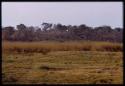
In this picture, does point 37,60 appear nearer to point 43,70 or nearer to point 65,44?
point 43,70

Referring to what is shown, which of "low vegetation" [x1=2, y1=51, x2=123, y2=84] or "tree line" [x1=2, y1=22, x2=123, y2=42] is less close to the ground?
"tree line" [x1=2, y1=22, x2=123, y2=42]

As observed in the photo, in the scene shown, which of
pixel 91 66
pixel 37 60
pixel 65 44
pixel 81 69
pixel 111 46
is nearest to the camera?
pixel 65 44

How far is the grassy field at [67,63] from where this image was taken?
6.18 metres

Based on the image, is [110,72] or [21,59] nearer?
[110,72]

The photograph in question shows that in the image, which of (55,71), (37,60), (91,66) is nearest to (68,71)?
(55,71)

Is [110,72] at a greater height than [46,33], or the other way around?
[46,33]

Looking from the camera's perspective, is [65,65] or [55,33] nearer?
[55,33]

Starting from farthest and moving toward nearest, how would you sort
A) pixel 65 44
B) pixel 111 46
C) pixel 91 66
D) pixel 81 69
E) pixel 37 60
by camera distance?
1. pixel 37 60
2. pixel 91 66
3. pixel 81 69
4. pixel 111 46
5. pixel 65 44

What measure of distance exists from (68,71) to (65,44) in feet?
3.94

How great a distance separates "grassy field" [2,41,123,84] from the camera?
6.18 metres

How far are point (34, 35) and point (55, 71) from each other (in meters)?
1.19

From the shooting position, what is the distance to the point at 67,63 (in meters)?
8.07

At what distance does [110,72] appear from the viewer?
7.11 m

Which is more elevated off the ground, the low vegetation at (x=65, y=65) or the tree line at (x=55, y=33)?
the tree line at (x=55, y=33)
